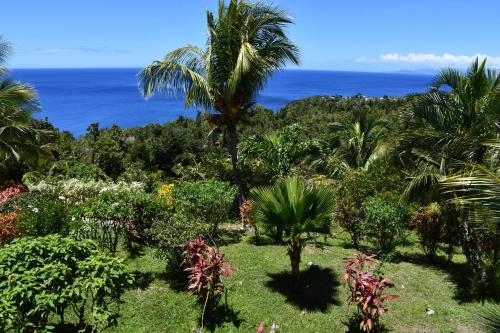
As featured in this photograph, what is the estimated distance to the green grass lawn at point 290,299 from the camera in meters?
6.42

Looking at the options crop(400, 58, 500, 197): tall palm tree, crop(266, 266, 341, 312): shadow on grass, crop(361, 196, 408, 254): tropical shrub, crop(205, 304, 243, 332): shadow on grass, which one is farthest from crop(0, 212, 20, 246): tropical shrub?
crop(400, 58, 500, 197): tall palm tree

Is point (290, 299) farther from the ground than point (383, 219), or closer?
closer

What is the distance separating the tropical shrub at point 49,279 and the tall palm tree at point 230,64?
22.7ft

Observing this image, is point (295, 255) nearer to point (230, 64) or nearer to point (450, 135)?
point (450, 135)

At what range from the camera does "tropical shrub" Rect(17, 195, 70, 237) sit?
25.7 ft

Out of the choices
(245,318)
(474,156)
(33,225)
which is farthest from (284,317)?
(33,225)

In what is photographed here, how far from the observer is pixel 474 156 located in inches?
294

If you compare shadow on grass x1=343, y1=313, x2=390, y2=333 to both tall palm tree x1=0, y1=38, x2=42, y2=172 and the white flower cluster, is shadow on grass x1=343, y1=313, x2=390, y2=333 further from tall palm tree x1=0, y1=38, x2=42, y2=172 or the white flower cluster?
tall palm tree x1=0, y1=38, x2=42, y2=172

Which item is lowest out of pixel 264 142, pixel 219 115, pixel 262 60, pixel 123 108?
pixel 123 108

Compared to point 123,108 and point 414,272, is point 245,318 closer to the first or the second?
point 414,272

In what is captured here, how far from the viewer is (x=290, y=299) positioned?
7.21 meters

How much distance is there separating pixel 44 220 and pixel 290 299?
5079 mm

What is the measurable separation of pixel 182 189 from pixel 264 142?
4.29m

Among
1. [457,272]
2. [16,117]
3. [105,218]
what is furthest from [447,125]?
[16,117]
